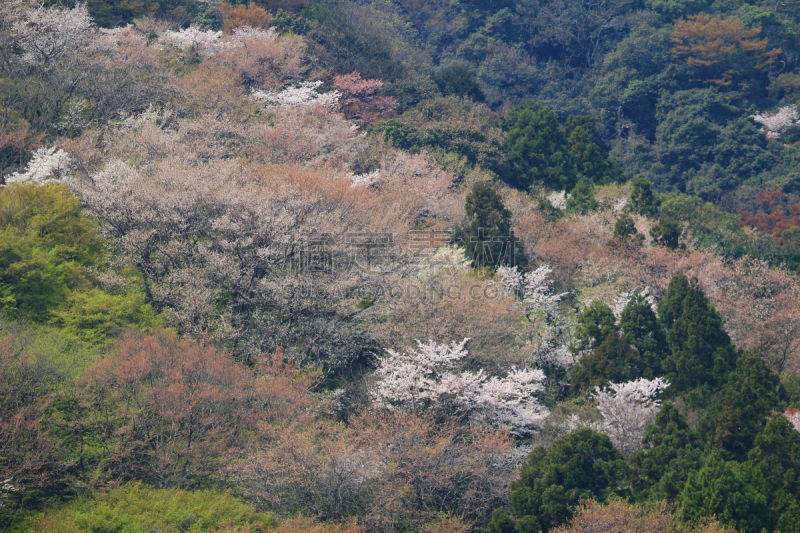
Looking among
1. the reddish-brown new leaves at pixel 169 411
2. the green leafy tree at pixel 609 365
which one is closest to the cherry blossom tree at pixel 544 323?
the green leafy tree at pixel 609 365

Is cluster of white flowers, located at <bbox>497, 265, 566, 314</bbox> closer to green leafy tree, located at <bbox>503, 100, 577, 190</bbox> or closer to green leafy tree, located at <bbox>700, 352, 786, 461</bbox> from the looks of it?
green leafy tree, located at <bbox>700, 352, 786, 461</bbox>

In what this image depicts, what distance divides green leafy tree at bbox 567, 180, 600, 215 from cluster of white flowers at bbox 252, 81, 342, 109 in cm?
1339

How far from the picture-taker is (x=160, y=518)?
52.7ft

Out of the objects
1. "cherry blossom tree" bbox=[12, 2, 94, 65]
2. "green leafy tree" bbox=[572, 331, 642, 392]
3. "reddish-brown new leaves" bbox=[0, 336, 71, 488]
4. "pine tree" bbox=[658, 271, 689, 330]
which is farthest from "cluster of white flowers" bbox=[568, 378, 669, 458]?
"cherry blossom tree" bbox=[12, 2, 94, 65]

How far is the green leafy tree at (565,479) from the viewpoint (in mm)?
18953

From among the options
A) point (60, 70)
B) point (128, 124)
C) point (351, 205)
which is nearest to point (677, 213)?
point (351, 205)

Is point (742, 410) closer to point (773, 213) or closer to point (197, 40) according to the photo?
point (773, 213)

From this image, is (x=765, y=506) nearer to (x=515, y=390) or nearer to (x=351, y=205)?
(x=515, y=390)

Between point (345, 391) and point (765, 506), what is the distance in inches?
466

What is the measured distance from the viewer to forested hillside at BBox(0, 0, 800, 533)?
18.0 m

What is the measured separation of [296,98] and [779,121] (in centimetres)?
3729

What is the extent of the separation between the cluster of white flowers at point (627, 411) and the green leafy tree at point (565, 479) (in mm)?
2077

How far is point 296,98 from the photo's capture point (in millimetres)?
39000

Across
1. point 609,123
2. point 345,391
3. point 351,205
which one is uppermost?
point 351,205
